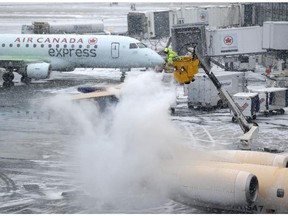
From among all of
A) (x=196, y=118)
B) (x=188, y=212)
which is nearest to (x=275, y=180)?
(x=188, y=212)

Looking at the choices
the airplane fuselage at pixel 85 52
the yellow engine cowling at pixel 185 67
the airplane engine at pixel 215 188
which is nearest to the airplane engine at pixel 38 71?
the airplane fuselage at pixel 85 52

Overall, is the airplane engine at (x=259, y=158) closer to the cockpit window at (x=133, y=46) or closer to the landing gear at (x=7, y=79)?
the cockpit window at (x=133, y=46)

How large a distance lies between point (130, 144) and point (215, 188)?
344cm

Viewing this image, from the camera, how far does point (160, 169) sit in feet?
66.2

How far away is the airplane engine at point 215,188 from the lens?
18797 mm

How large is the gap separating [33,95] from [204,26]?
1646 cm

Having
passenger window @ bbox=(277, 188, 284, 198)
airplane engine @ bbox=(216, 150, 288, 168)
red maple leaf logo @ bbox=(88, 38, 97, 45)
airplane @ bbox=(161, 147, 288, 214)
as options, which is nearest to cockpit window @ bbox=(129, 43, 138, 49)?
red maple leaf logo @ bbox=(88, 38, 97, 45)

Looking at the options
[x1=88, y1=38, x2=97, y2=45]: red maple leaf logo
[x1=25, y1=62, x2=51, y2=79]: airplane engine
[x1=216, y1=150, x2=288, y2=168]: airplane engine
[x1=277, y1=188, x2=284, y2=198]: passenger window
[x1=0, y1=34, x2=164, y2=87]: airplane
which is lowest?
[x1=277, y1=188, x2=284, y2=198]: passenger window

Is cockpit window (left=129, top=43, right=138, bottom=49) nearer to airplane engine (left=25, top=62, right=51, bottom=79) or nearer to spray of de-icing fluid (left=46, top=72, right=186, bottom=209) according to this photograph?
airplane engine (left=25, top=62, right=51, bottom=79)

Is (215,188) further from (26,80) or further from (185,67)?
(26,80)

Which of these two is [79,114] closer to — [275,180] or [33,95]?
[275,180]

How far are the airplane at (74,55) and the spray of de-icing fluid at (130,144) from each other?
25.6 meters

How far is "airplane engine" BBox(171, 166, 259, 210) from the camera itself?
61.7 ft

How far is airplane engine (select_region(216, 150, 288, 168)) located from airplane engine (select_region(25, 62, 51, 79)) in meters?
27.5
